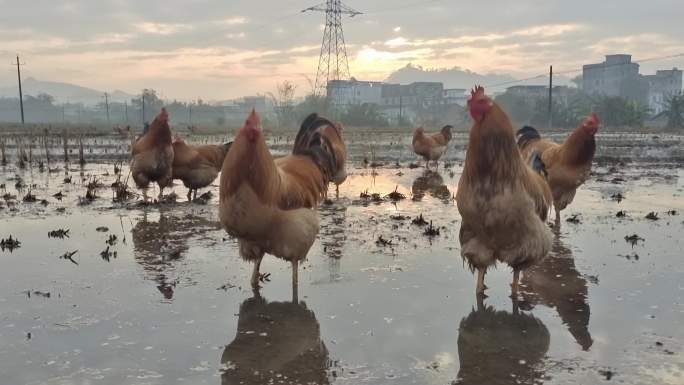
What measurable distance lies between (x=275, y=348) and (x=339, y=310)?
91 cm

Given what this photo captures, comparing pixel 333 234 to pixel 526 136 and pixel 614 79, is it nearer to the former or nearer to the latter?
pixel 526 136

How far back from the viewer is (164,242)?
720cm

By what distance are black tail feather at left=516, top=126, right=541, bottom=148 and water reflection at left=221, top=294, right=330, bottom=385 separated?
21.8 ft

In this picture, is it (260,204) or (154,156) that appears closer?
(260,204)

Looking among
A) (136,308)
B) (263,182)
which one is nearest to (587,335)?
(263,182)

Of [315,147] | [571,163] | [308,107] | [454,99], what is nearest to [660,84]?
[454,99]

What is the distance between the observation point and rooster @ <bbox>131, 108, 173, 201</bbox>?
995 centimetres

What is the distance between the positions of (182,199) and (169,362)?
24.4 ft

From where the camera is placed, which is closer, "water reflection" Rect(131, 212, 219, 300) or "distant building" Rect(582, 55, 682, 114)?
"water reflection" Rect(131, 212, 219, 300)

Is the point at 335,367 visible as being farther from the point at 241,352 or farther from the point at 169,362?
the point at 169,362

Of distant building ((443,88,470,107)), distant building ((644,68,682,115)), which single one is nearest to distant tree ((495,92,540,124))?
distant building ((443,88,470,107))

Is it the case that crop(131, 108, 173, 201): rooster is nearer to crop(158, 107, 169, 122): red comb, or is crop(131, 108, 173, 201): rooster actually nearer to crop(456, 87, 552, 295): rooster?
crop(158, 107, 169, 122): red comb

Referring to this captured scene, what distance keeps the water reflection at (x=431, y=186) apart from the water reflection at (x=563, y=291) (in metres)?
4.64

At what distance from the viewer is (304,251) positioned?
17.4 ft
